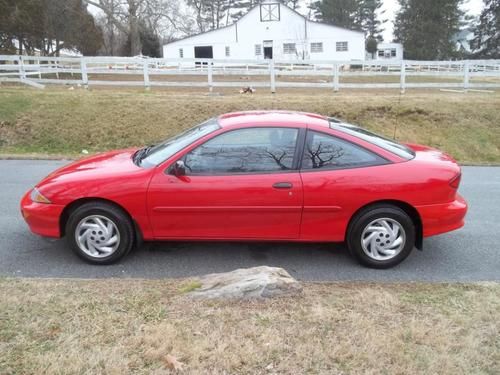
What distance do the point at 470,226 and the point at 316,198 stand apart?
272 centimetres

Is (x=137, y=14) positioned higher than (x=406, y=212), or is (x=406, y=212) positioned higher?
(x=137, y=14)

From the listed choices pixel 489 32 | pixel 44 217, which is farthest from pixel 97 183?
pixel 489 32

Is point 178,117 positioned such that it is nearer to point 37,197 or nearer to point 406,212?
point 37,197

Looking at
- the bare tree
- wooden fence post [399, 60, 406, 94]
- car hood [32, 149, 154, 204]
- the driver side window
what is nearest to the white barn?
the bare tree

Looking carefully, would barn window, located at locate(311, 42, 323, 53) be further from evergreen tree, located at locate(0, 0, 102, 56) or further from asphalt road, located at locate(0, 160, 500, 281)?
asphalt road, located at locate(0, 160, 500, 281)

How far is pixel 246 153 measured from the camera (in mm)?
4609

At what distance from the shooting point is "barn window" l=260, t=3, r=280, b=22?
39.4m

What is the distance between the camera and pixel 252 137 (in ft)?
15.2

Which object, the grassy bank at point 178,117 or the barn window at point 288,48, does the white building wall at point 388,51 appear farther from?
the grassy bank at point 178,117

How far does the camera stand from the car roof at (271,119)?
472 centimetres

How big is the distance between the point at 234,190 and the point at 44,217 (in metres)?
1.90

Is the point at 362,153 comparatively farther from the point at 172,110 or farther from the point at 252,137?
the point at 172,110

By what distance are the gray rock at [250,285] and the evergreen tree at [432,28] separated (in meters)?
57.6

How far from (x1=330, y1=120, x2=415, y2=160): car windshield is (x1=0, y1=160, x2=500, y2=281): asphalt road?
113 centimetres
